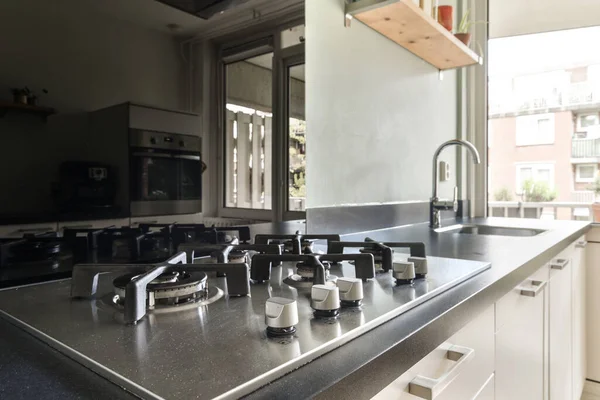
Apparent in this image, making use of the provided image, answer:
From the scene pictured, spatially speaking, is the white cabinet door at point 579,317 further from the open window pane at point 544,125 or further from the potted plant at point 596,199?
the open window pane at point 544,125

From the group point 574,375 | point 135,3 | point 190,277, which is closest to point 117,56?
point 135,3

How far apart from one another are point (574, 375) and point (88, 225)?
205 cm

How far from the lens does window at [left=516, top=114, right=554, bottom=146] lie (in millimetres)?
2787

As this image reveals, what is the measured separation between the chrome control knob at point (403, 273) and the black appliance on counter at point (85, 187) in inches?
22.7

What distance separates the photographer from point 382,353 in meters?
0.49

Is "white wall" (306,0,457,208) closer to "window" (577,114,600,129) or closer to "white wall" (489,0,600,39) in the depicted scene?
"white wall" (489,0,600,39)

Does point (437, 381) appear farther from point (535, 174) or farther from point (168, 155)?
point (535, 174)

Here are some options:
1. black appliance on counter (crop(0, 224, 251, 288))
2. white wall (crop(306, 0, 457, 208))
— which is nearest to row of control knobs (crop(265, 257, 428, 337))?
black appliance on counter (crop(0, 224, 251, 288))

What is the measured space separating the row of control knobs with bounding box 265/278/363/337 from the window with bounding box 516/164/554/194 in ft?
8.63

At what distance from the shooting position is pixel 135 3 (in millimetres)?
924

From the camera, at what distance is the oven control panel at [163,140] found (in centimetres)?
94

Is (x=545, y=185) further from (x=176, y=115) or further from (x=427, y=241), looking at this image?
(x=176, y=115)

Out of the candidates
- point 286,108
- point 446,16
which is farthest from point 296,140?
point 446,16

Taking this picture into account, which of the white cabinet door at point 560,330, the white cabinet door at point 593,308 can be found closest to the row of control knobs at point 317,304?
the white cabinet door at point 560,330
